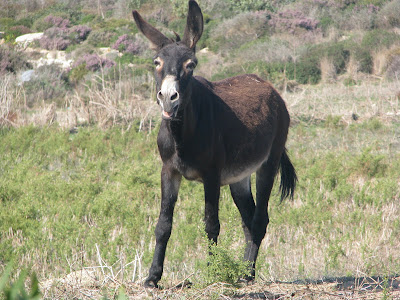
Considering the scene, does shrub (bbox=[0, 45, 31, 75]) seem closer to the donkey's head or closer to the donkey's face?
the donkey's head

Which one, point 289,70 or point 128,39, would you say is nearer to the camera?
point 289,70

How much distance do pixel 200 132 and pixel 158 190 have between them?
4.40 metres

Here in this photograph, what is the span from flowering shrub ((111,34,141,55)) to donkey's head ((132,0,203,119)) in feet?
85.4

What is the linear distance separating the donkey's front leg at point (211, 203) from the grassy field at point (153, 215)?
0.33ft

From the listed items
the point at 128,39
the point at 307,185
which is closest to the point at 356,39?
the point at 128,39

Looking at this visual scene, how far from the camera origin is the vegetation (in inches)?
184

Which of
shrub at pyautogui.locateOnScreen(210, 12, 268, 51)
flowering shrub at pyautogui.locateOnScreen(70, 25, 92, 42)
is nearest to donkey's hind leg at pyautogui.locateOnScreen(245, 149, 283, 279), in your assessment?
shrub at pyautogui.locateOnScreen(210, 12, 268, 51)

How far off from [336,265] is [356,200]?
7.98 feet

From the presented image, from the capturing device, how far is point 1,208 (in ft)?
23.1

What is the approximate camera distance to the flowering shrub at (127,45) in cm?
2980

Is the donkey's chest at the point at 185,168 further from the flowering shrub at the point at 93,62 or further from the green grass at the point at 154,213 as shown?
the flowering shrub at the point at 93,62

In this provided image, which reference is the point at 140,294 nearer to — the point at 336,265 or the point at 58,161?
the point at 336,265

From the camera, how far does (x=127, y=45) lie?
30.5m

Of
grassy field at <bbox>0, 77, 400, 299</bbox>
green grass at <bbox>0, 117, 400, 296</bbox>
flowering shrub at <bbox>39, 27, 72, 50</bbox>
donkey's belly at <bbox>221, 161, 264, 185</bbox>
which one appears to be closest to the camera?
donkey's belly at <bbox>221, 161, 264, 185</bbox>
